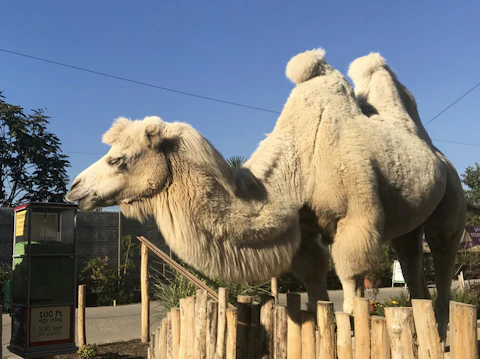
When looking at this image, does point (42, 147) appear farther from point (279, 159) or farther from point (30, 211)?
point (279, 159)

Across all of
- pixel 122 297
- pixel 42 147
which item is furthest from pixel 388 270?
pixel 42 147

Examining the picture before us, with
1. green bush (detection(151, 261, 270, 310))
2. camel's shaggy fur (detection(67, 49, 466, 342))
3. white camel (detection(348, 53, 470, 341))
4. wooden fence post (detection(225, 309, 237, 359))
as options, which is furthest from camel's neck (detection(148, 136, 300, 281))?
green bush (detection(151, 261, 270, 310))

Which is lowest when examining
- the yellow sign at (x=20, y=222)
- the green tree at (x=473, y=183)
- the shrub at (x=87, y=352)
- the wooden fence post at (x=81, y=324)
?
the shrub at (x=87, y=352)

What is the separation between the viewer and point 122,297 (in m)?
13.9

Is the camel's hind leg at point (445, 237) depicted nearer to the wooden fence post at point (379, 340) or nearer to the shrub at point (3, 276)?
the wooden fence post at point (379, 340)

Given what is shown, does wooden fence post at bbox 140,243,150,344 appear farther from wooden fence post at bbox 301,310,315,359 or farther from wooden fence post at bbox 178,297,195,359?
wooden fence post at bbox 301,310,315,359

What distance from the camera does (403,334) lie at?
2674mm

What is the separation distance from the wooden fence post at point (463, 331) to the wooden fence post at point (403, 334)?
22 cm

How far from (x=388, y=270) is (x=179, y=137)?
16756 millimetres

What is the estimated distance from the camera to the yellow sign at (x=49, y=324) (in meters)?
6.60

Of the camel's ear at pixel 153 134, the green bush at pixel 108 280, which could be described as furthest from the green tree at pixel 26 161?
the camel's ear at pixel 153 134

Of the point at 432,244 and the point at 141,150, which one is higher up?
the point at 141,150

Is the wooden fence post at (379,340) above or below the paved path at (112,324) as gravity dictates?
above

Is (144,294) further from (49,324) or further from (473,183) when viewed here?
(473,183)
